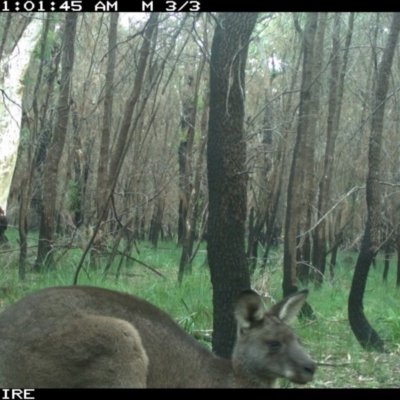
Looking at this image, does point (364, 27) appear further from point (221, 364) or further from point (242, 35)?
point (221, 364)

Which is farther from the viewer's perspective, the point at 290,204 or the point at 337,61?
the point at 337,61

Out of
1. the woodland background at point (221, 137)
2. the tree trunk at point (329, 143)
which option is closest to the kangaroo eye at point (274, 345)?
the woodland background at point (221, 137)

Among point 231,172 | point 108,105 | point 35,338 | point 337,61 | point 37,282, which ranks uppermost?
point 337,61

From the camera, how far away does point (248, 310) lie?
5215 mm

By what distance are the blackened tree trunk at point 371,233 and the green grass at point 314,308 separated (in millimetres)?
220

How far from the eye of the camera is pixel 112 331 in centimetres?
468

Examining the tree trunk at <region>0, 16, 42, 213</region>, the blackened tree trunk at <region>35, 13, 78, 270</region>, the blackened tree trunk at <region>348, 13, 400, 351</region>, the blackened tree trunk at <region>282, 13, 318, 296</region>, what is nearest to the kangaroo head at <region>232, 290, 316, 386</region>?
the blackened tree trunk at <region>348, 13, 400, 351</region>

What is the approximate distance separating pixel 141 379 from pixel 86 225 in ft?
37.6

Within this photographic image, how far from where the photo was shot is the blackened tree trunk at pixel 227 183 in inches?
281

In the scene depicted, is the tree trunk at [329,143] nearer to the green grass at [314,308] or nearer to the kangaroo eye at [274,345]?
the green grass at [314,308]

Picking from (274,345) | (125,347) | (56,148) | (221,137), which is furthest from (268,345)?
(56,148)

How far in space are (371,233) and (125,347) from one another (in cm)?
519

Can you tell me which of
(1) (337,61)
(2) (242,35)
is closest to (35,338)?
(2) (242,35)
